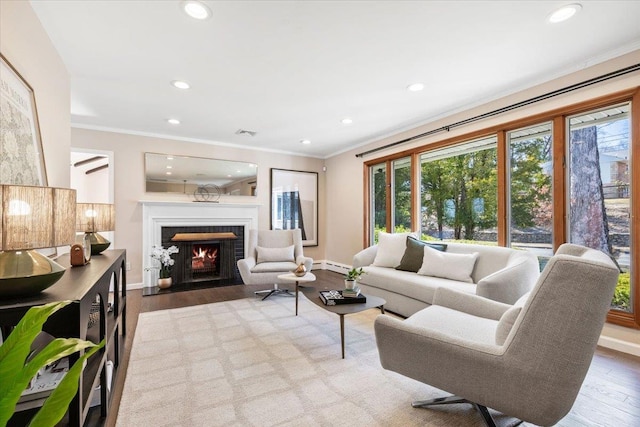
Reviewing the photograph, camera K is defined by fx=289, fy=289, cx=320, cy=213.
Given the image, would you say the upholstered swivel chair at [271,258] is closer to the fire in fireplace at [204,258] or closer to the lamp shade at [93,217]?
the fire in fireplace at [204,258]

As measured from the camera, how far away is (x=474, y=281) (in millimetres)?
2977

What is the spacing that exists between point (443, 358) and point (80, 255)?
6.90 ft

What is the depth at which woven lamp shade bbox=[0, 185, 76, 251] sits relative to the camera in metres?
0.94

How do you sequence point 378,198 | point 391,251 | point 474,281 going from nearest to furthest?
point 474,281 < point 391,251 < point 378,198

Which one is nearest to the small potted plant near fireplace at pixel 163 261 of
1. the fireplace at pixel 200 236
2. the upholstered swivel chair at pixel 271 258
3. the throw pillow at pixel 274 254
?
the fireplace at pixel 200 236

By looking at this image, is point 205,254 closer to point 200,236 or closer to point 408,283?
point 200,236

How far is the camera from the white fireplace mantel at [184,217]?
4527 millimetres

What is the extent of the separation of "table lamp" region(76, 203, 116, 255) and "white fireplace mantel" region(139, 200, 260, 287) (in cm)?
228

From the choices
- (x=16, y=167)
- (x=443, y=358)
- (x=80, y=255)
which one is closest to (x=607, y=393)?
(x=443, y=358)

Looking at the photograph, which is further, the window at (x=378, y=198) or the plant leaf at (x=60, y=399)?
the window at (x=378, y=198)

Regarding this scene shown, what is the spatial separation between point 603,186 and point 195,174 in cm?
522

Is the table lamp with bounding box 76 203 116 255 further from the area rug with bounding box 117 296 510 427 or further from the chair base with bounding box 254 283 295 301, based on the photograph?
the chair base with bounding box 254 283 295 301

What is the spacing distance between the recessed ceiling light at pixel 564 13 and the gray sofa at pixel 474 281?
179 cm

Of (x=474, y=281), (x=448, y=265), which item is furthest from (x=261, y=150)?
(x=474, y=281)
